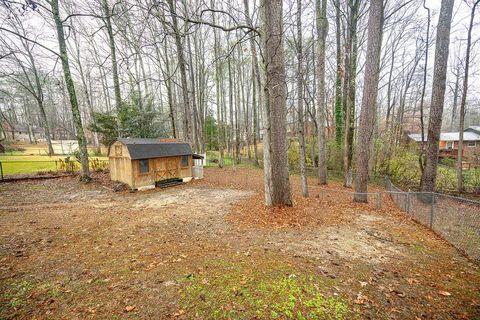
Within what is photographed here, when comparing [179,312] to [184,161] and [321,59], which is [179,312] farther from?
[321,59]

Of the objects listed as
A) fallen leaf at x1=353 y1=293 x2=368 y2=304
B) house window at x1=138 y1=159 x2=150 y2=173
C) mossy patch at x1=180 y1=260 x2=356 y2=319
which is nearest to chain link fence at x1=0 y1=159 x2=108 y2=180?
house window at x1=138 y1=159 x2=150 y2=173

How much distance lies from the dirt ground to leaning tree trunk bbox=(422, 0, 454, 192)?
3641 millimetres

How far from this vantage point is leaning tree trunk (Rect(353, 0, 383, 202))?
751 cm

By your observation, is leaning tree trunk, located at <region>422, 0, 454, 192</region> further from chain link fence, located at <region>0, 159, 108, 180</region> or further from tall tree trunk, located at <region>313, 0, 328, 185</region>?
chain link fence, located at <region>0, 159, 108, 180</region>

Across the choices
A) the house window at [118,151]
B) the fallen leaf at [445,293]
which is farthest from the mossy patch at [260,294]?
the house window at [118,151]

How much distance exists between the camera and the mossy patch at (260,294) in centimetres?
268

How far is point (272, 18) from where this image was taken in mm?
6113

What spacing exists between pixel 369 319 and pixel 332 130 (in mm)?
19173

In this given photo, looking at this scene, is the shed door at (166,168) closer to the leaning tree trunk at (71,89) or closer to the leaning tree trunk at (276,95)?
the leaning tree trunk at (71,89)

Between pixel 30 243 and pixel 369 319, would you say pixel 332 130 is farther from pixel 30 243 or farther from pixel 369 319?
pixel 30 243

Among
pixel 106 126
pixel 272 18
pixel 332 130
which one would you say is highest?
pixel 272 18

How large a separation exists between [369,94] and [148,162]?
1146cm

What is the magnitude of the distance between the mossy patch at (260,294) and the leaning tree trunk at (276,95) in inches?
128

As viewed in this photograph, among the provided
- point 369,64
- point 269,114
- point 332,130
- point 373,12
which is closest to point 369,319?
point 269,114
